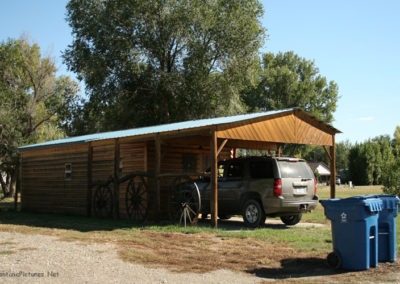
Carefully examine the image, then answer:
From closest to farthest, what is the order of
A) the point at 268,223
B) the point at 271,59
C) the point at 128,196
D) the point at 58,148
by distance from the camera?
the point at 268,223 < the point at 128,196 < the point at 58,148 < the point at 271,59

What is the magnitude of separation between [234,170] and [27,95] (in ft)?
101

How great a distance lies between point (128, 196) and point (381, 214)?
1105cm

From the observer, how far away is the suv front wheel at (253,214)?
14148mm

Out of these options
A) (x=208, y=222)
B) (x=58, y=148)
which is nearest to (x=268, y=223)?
(x=208, y=222)

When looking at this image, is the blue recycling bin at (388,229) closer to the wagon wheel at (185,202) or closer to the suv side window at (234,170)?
the suv side window at (234,170)

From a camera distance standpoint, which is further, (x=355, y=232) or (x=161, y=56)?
(x=161, y=56)

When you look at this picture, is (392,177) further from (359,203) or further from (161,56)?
(359,203)

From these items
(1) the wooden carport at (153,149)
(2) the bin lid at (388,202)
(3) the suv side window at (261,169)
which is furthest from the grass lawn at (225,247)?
(1) the wooden carport at (153,149)

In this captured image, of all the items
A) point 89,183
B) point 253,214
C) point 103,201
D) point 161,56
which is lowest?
point 253,214

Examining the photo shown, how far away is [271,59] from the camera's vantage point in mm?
71125

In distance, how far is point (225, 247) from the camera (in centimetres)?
1058

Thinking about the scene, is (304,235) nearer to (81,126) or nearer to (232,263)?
(232,263)

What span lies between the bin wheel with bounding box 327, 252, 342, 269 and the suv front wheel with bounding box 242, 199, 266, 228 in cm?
587

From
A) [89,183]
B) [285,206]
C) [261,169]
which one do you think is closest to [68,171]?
[89,183]
